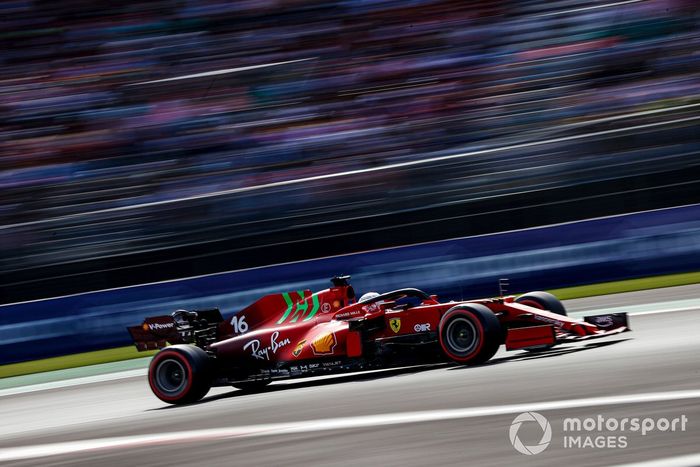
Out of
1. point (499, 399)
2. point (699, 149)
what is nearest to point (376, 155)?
point (699, 149)

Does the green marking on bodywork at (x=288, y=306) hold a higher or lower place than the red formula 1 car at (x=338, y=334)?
higher

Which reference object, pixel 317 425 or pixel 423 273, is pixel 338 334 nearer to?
pixel 317 425

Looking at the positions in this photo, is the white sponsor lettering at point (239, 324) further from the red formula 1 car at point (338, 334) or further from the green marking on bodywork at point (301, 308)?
Answer: the green marking on bodywork at point (301, 308)

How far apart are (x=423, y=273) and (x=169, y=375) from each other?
16.4ft

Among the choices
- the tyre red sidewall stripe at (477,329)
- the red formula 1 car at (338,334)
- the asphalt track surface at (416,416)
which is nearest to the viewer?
the asphalt track surface at (416,416)

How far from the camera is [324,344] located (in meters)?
7.97

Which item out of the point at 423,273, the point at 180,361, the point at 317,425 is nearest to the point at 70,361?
the point at 423,273

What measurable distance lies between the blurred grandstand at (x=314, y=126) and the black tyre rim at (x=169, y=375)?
498 centimetres

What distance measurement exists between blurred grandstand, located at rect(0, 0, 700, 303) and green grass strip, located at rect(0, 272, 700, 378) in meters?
0.97

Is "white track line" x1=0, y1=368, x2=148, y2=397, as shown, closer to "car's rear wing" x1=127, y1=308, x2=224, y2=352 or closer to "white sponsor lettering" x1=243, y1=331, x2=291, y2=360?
"car's rear wing" x1=127, y1=308, x2=224, y2=352

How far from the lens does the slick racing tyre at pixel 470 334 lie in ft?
23.7

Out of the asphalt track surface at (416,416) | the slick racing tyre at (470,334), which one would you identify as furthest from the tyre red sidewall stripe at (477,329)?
the asphalt track surface at (416,416)

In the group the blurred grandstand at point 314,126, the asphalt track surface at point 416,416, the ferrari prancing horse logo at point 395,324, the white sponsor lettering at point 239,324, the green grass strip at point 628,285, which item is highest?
the blurred grandstand at point 314,126

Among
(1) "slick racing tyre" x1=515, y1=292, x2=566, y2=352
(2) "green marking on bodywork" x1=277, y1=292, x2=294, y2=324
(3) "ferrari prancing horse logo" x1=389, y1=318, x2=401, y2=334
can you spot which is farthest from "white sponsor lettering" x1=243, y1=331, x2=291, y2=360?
(1) "slick racing tyre" x1=515, y1=292, x2=566, y2=352
